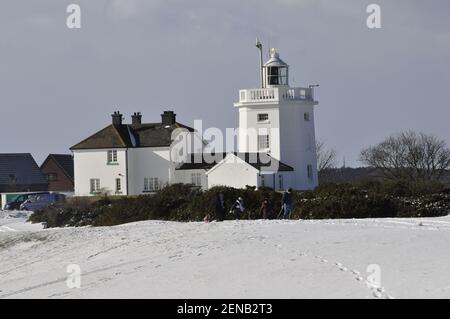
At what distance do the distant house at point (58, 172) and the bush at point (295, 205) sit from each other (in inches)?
1678

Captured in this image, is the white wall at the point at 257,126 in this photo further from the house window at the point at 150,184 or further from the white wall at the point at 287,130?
the house window at the point at 150,184

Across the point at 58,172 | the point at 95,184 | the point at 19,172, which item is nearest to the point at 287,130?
the point at 95,184

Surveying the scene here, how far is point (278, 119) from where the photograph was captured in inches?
2472

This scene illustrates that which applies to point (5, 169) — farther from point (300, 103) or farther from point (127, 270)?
point (127, 270)

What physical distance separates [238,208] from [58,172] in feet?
189

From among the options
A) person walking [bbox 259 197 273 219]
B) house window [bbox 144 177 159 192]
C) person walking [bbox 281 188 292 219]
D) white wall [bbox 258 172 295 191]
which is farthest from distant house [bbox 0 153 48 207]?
person walking [bbox 281 188 292 219]

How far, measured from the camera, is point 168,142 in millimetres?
75625

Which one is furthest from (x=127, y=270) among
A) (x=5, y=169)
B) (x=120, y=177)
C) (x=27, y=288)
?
(x=5, y=169)

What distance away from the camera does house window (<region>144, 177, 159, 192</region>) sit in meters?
74.0

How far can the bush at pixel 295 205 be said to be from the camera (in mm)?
43031

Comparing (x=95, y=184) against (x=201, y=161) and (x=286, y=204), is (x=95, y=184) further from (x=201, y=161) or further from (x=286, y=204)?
(x=286, y=204)

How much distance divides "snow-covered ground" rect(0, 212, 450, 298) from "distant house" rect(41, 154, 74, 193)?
60.7 m

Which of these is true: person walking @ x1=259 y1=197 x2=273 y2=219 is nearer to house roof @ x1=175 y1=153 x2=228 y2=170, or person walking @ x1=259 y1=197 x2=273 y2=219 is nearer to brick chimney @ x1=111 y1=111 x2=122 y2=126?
house roof @ x1=175 y1=153 x2=228 y2=170
